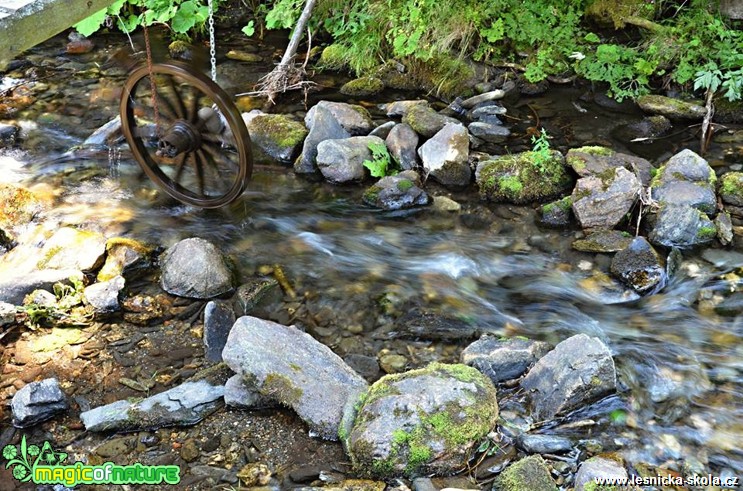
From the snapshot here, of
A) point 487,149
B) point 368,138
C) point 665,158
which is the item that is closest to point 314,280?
point 368,138

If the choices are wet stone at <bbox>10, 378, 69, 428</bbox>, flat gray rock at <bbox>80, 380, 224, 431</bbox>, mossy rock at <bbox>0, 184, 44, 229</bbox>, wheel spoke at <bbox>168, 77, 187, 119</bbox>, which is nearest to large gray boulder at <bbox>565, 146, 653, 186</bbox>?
wheel spoke at <bbox>168, 77, 187, 119</bbox>

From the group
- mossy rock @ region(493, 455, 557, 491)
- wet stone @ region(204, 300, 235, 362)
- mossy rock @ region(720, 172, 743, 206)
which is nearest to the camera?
mossy rock @ region(493, 455, 557, 491)

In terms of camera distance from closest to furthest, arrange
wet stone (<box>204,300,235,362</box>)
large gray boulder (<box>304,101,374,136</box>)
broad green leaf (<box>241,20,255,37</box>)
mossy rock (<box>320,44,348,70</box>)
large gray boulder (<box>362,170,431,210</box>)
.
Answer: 1. wet stone (<box>204,300,235,362</box>)
2. large gray boulder (<box>362,170,431,210</box>)
3. large gray boulder (<box>304,101,374,136</box>)
4. mossy rock (<box>320,44,348,70</box>)
5. broad green leaf (<box>241,20,255,37</box>)

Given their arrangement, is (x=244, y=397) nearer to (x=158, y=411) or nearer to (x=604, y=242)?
(x=158, y=411)

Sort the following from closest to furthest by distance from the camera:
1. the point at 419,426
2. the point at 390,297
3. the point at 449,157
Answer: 1. the point at 419,426
2. the point at 390,297
3. the point at 449,157

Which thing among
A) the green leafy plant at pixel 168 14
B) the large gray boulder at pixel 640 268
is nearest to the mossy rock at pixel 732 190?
the large gray boulder at pixel 640 268

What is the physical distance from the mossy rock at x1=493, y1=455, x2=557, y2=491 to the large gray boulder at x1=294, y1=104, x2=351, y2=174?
4.26 meters

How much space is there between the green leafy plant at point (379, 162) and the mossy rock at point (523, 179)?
0.94 m

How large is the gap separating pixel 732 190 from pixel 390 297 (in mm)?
3387

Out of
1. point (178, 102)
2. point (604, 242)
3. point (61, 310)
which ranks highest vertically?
point (178, 102)

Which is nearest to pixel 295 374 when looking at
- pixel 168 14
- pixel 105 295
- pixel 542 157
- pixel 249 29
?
pixel 105 295

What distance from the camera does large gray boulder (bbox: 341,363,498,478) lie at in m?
3.69

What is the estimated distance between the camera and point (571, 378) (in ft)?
13.5

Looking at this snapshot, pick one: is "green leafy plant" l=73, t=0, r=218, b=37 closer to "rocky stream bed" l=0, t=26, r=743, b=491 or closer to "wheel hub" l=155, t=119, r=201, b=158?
"rocky stream bed" l=0, t=26, r=743, b=491
